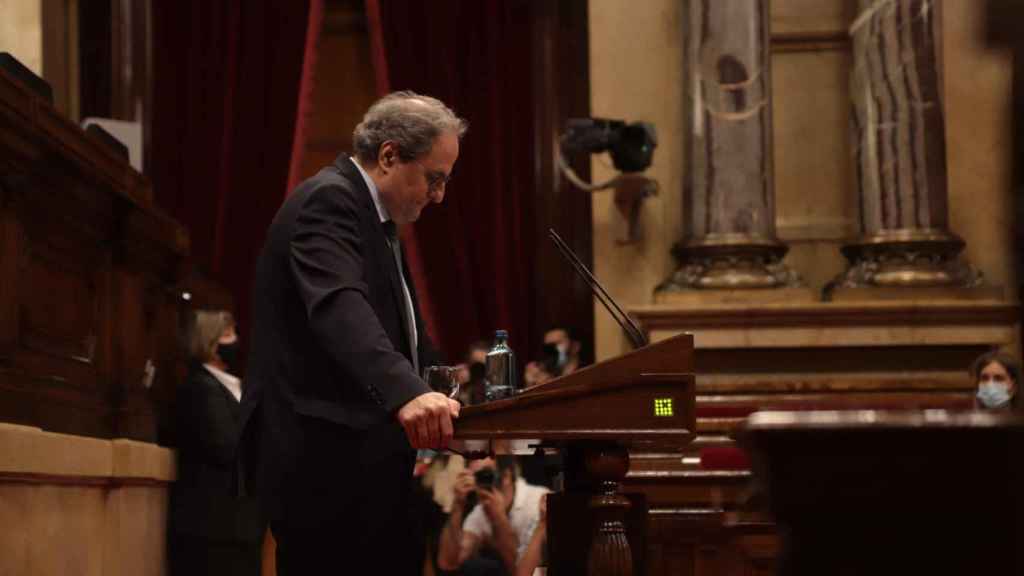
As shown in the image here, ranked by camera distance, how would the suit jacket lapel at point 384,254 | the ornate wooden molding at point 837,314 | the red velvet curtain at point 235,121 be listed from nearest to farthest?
the suit jacket lapel at point 384,254 < the ornate wooden molding at point 837,314 < the red velvet curtain at point 235,121

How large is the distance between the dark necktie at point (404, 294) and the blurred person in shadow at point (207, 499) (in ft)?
9.18

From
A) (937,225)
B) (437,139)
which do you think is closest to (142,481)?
(437,139)

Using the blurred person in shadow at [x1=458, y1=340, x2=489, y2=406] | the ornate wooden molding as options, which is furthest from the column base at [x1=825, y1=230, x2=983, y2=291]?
the blurred person in shadow at [x1=458, y1=340, x2=489, y2=406]

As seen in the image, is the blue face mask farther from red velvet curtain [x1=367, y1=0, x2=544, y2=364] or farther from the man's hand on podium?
the man's hand on podium

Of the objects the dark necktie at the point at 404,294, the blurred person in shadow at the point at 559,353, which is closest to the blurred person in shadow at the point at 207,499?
the blurred person in shadow at the point at 559,353

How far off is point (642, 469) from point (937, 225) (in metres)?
2.70

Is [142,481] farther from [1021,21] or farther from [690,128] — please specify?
[1021,21]

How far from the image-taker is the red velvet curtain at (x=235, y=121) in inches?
331

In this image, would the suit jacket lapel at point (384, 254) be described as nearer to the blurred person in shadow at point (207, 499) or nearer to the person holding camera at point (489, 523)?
the person holding camera at point (489, 523)

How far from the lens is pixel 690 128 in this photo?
24.7 feet

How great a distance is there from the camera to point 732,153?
7.43 metres

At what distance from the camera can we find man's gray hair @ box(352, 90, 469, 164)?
11.0ft

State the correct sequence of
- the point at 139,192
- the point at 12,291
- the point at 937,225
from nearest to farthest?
1. the point at 12,291
2. the point at 139,192
3. the point at 937,225

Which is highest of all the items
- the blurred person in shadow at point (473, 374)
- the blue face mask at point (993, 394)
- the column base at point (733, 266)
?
the column base at point (733, 266)
